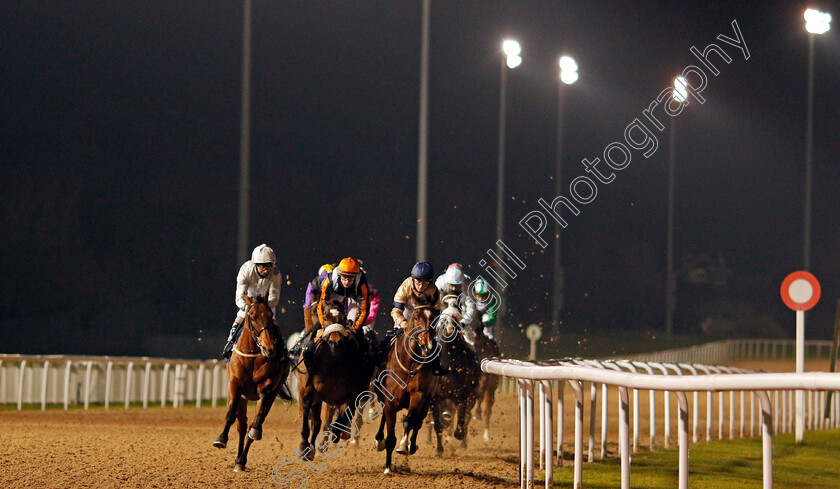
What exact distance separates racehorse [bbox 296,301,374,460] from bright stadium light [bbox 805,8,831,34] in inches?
511

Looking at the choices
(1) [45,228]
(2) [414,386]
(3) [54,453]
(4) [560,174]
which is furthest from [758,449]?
(1) [45,228]

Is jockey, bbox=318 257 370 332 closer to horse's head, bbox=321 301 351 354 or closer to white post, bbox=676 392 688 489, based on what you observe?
horse's head, bbox=321 301 351 354

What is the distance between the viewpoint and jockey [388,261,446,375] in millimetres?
7898

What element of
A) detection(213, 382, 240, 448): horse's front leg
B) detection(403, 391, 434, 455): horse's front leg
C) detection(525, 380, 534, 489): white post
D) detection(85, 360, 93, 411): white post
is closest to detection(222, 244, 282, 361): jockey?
detection(213, 382, 240, 448): horse's front leg

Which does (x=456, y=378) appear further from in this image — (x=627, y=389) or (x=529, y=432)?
(x=627, y=389)

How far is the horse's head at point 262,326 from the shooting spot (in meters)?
7.29

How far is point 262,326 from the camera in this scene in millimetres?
7344

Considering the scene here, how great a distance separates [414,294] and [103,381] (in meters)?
8.86

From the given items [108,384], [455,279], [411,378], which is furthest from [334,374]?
[108,384]

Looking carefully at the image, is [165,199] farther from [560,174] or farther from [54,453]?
[54,453]

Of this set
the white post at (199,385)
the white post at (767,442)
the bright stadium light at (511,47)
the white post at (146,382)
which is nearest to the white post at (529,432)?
the white post at (767,442)

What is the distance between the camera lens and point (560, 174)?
24109mm

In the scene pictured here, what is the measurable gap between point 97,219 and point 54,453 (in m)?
16.6

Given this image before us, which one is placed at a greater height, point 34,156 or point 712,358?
point 34,156
